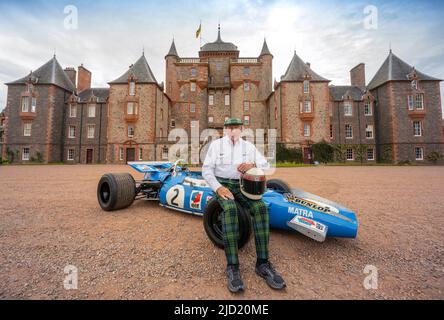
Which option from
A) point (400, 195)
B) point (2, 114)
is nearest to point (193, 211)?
point (400, 195)

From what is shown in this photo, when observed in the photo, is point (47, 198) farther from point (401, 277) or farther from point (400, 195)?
point (400, 195)

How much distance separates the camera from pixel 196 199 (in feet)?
12.0

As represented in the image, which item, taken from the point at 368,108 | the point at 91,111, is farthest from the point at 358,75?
the point at 91,111

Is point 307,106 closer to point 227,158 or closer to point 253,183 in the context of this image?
point 227,158

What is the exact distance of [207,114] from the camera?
3481cm

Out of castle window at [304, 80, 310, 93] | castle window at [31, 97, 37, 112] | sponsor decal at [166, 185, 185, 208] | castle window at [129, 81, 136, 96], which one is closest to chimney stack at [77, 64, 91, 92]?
castle window at [31, 97, 37, 112]

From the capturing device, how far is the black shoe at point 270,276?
1.86 metres

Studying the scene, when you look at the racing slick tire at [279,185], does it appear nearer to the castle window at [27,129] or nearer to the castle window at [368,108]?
the castle window at [368,108]

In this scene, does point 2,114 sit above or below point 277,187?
above

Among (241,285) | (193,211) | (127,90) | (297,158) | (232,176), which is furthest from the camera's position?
(127,90)

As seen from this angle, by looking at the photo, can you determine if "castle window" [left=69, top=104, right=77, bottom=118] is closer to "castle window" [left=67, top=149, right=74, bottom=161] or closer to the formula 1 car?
"castle window" [left=67, top=149, right=74, bottom=161]

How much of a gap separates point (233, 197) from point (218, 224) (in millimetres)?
742

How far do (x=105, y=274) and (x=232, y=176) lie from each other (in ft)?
5.67

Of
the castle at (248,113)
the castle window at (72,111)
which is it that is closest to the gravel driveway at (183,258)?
the castle at (248,113)
